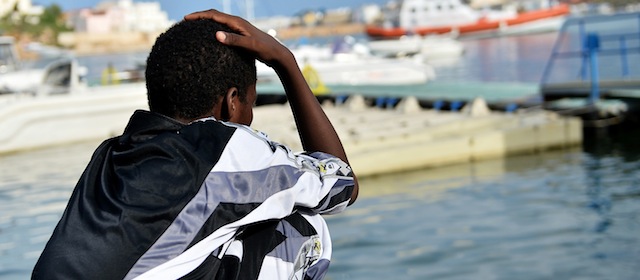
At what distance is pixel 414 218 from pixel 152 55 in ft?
22.5

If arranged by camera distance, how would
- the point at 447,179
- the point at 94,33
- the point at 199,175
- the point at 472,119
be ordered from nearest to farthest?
1. the point at 199,175
2. the point at 447,179
3. the point at 472,119
4. the point at 94,33

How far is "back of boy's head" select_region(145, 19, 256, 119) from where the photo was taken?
205cm

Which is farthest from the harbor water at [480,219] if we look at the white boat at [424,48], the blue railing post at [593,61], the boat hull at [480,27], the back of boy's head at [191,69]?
the boat hull at [480,27]

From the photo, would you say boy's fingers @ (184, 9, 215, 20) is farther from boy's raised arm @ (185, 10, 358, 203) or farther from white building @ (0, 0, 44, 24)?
white building @ (0, 0, 44, 24)

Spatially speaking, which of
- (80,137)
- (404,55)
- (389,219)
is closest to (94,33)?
(404,55)

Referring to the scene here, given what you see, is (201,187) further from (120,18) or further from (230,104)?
(120,18)

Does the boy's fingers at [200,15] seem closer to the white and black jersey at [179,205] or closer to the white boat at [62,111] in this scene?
the white and black jersey at [179,205]

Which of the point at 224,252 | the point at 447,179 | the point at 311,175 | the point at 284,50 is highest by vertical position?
the point at 284,50

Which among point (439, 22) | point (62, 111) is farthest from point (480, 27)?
point (62, 111)

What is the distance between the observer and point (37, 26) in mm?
111438

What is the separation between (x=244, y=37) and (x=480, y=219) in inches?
264

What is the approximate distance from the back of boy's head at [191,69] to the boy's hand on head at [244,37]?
18mm

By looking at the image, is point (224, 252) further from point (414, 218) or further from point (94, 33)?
point (94, 33)

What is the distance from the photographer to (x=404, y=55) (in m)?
39.7
